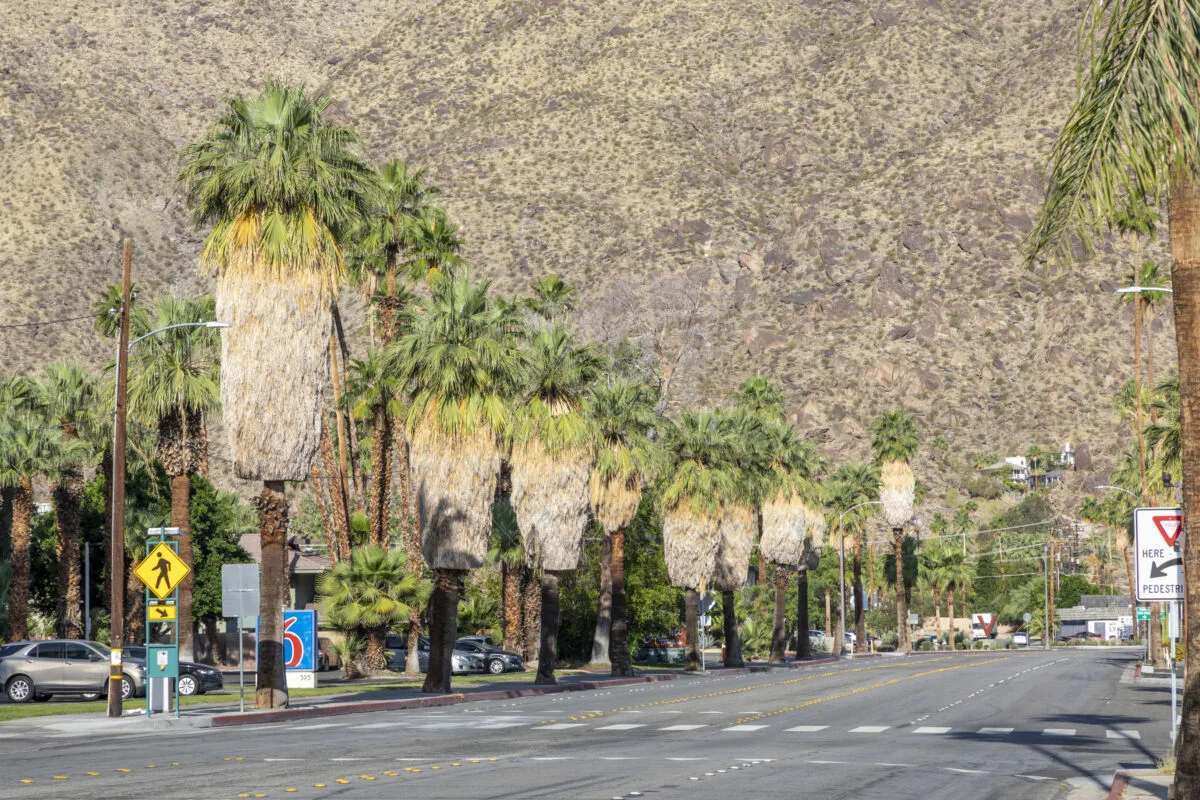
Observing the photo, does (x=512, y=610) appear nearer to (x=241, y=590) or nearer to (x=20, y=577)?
(x=20, y=577)

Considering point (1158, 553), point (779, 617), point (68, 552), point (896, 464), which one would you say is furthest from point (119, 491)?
point (896, 464)

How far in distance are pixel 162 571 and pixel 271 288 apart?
7.08 metres

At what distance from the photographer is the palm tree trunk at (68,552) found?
64.3 metres

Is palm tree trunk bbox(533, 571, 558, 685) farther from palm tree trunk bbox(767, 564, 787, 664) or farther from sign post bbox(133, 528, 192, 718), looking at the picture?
palm tree trunk bbox(767, 564, 787, 664)

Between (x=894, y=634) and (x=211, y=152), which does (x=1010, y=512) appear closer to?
(x=894, y=634)

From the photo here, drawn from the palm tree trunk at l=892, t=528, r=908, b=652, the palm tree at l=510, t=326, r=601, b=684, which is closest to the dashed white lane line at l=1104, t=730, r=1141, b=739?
the palm tree at l=510, t=326, r=601, b=684

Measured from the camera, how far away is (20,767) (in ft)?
69.5

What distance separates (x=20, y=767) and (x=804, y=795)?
10.5 metres

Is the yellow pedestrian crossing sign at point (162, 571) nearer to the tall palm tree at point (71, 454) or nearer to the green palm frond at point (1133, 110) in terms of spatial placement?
the green palm frond at point (1133, 110)

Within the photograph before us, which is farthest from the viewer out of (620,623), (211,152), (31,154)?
(31,154)

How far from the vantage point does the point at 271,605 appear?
1409 inches

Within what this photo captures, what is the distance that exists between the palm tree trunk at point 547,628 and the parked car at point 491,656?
1147cm

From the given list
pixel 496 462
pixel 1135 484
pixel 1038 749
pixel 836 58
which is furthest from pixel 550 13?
pixel 1038 749

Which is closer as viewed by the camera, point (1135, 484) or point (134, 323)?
point (134, 323)
